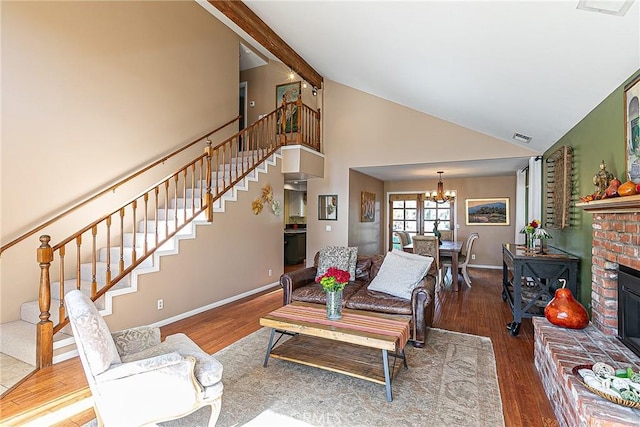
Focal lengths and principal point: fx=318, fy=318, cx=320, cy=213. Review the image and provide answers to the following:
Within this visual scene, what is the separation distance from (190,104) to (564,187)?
5.60 meters

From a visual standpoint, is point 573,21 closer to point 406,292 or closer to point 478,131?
point 406,292

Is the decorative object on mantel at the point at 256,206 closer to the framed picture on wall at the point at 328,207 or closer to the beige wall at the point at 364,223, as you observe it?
the framed picture on wall at the point at 328,207

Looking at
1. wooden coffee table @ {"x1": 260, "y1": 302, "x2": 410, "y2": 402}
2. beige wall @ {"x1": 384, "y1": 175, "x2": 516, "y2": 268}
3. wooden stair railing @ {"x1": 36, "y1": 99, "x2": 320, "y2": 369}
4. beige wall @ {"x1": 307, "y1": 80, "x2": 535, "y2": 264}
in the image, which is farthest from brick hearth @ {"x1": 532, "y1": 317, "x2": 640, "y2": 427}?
beige wall @ {"x1": 384, "y1": 175, "x2": 516, "y2": 268}

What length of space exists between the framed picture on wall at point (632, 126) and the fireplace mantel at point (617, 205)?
21 cm

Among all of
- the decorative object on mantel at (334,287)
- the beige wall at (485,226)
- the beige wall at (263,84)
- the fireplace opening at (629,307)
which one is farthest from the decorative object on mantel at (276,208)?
the fireplace opening at (629,307)

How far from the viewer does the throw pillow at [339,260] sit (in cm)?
427

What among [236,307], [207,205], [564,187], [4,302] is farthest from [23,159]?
[564,187]

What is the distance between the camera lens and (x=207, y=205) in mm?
4414

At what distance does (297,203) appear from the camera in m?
10.4

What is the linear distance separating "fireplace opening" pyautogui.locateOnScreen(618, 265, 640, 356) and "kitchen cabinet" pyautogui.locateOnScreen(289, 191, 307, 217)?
27.8 feet

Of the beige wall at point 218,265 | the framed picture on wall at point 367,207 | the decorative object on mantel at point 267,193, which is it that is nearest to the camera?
the beige wall at point 218,265

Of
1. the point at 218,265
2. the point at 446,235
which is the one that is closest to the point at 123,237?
the point at 218,265

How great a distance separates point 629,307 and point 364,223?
5.32 m

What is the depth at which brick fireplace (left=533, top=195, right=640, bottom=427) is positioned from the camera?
1641 mm
